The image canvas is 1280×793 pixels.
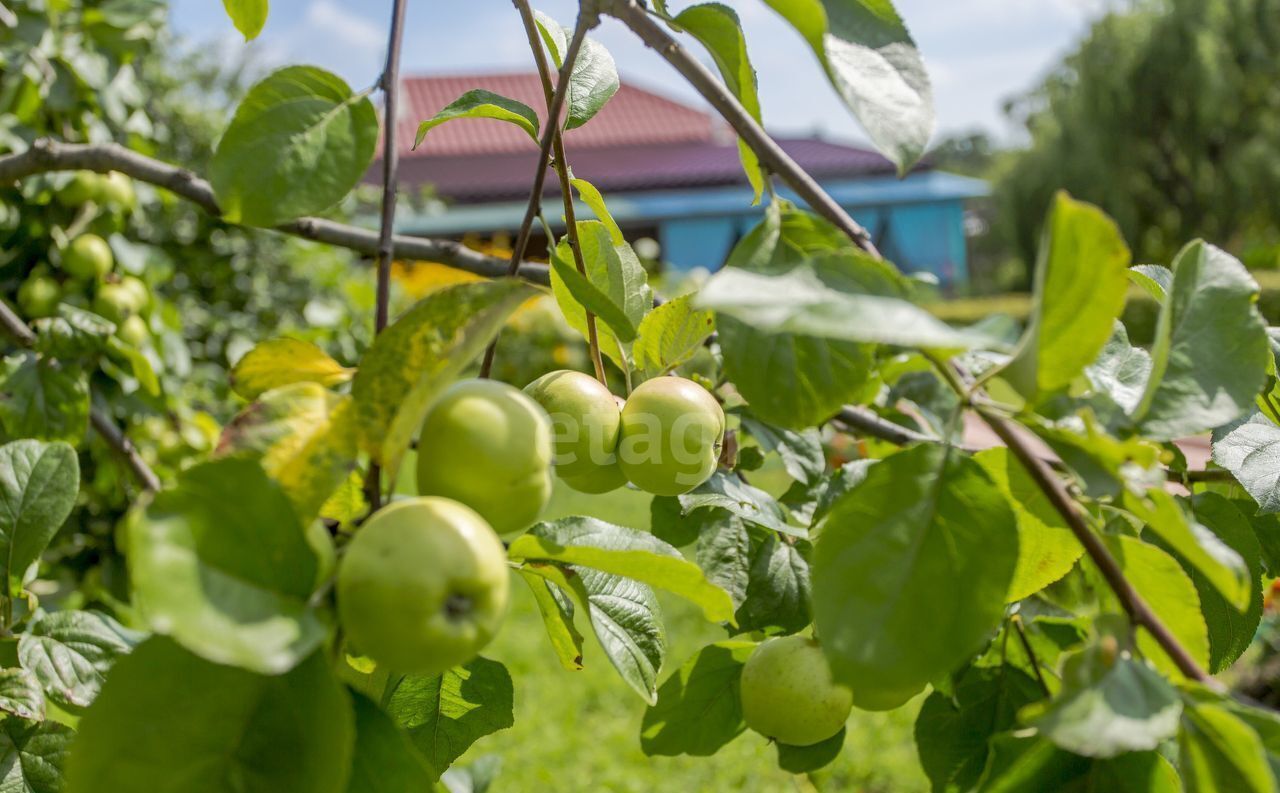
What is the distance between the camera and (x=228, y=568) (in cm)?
36

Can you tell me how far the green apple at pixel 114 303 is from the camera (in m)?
1.60

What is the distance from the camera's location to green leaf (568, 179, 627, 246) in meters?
0.64

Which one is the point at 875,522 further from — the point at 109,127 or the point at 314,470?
the point at 109,127

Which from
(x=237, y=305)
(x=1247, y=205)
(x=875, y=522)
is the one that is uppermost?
(x=875, y=522)

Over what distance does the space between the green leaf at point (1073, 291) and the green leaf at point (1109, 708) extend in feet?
0.38

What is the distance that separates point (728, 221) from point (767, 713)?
13.2 metres

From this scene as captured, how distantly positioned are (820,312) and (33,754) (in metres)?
0.68

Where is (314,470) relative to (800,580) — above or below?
above

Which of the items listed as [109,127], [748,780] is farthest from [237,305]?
[748,780]

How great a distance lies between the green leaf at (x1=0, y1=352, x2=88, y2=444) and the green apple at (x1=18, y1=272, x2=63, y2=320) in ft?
0.95

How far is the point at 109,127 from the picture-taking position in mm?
2053

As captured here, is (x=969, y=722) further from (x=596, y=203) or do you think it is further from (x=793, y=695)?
(x=596, y=203)

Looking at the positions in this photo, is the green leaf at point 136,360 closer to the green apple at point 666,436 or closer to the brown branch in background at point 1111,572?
the green apple at point 666,436

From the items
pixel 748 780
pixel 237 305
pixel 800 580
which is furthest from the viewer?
pixel 237 305
